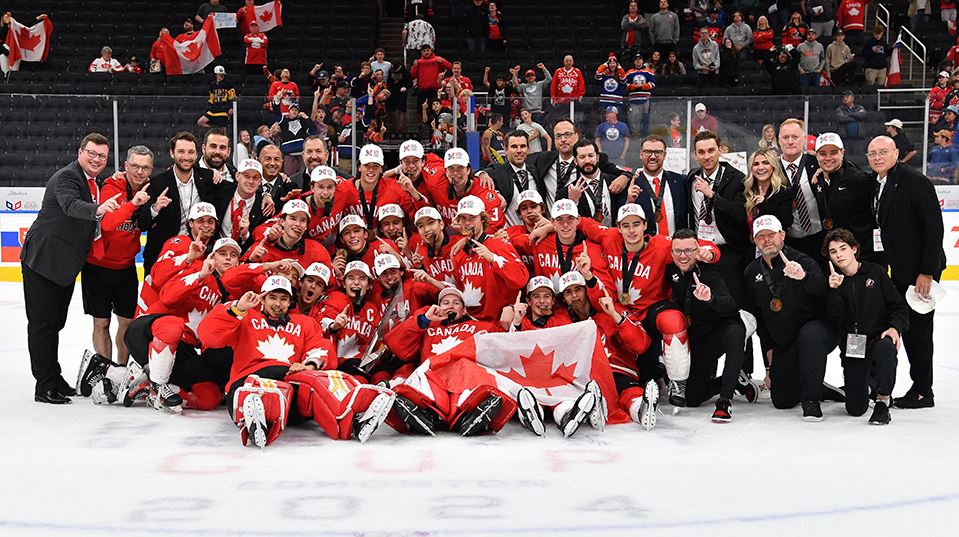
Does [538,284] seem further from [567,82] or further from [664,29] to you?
[664,29]

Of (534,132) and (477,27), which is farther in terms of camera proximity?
(477,27)

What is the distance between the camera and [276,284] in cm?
585

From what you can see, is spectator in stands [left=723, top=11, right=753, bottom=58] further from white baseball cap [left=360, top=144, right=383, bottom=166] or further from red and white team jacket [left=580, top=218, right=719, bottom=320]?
red and white team jacket [left=580, top=218, right=719, bottom=320]

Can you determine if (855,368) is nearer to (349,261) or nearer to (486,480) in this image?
(486,480)

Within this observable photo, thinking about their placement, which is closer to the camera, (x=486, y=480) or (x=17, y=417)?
(x=486, y=480)

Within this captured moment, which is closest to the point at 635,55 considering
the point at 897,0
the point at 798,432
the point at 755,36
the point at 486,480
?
the point at 755,36

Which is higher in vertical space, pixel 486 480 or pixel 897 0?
pixel 897 0

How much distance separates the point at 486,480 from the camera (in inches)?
185

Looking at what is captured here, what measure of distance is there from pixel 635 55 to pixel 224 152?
1111 centimetres

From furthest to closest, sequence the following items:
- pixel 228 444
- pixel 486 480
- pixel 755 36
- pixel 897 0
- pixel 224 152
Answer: pixel 897 0 → pixel 755 36 → pixel 224 152 → pixel 228 444 → pixel 486 480

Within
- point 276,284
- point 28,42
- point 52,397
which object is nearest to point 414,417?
point 276,284

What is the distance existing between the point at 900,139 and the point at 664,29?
19.8ft

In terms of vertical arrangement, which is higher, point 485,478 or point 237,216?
point 237,216

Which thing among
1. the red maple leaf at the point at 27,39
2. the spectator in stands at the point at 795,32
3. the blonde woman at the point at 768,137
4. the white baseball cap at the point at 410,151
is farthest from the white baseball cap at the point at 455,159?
the red maple leaf at the point at 27,39
